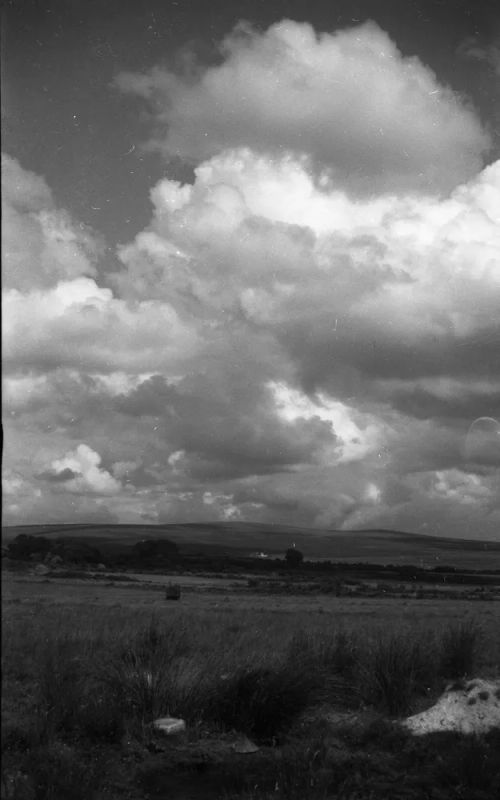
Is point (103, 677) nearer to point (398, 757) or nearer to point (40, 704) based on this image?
point (40, 704)

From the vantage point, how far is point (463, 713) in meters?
12.7

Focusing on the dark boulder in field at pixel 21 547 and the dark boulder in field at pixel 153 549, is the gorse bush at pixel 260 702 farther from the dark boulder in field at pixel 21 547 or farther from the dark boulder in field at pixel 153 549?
the dark boulder in field at pixel 153 549

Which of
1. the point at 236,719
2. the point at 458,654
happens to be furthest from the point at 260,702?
the point at 458,654

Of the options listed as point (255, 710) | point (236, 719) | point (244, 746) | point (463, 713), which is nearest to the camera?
point (244, 746)

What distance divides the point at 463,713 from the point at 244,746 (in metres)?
3.51

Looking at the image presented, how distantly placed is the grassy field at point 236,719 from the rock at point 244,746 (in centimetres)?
11

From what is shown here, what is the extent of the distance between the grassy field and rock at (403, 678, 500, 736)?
48 cm

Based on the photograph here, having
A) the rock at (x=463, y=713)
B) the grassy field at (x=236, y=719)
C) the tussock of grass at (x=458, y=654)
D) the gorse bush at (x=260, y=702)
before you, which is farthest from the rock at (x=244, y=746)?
the tussock of grass at (x=458, y=654)

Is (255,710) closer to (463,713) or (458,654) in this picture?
(463,713)

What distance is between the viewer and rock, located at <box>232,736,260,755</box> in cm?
1145

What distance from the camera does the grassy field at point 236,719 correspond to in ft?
30.2

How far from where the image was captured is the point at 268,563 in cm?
10731

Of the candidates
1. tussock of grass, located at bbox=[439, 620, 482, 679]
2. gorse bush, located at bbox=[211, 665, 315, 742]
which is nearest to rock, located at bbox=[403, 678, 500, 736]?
gorse bush, located at bbox=[211, 665, 315, 742]

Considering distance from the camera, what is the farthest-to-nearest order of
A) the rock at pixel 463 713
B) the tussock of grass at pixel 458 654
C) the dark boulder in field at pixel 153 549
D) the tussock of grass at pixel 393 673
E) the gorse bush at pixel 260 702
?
the dark boulder in field at pixel 153 549
the tussock of grass at pixel 458 654
the tussock of grass at pixel 393 673
the gorse bush at pixel 260 702
the rock at pixel 463 713
